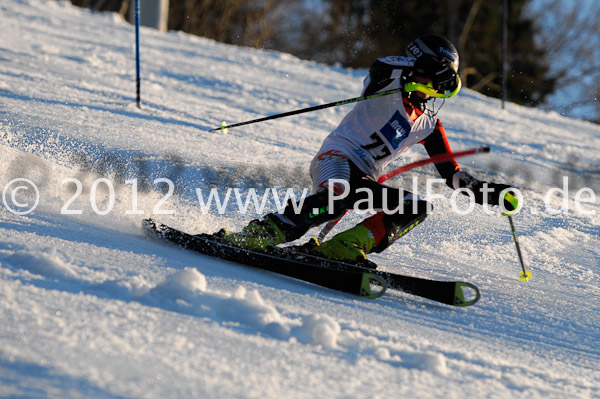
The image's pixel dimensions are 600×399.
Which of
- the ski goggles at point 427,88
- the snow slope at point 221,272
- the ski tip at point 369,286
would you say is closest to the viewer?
the snow slope at point 221,272

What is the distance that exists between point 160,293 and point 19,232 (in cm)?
93

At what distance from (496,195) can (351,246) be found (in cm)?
74

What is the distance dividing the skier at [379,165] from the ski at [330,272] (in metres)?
0.07

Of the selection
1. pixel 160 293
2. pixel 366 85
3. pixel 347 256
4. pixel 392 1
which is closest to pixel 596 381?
pixel 347 256

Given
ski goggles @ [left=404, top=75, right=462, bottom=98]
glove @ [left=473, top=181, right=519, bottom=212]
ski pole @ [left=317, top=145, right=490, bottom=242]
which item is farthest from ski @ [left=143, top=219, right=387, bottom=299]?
ski goggles @ [left=404, top=75, right=462, bottom=98]

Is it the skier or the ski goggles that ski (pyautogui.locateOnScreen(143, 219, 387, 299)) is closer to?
the skier

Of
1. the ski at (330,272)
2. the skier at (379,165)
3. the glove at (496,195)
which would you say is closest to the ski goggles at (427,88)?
the skier at (379,165)

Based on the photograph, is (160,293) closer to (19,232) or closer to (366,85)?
(19,232)

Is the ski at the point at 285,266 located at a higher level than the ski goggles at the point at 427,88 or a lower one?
lower

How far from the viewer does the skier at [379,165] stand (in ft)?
10.5

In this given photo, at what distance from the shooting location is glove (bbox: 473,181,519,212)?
10.5 ft

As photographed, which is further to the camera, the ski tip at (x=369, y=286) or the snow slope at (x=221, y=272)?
the ski tip at (x=369, y=286)

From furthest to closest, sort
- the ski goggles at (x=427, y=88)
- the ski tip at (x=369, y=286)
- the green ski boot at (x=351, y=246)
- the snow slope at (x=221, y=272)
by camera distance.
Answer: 1. the ski goggles at (x=427, y=88)
2. the green ski boot at (x=351, y=246)
3. the ski tip at (x=369, y=286)
4. the snow slope at (x=221, y=272)

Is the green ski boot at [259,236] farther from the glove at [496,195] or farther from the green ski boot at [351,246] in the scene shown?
the glove at [496,195]
